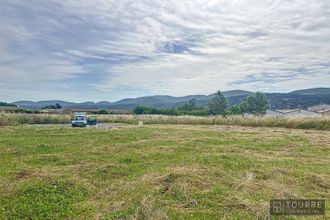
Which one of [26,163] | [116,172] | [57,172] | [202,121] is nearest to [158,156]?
[116,172]

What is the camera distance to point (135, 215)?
19.7 ft

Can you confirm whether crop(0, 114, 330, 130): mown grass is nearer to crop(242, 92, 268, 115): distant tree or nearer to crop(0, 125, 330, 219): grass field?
crop(0, 125, 330, 219): grass field

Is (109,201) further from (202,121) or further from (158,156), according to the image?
(202,121)

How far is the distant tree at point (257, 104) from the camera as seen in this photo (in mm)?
89562

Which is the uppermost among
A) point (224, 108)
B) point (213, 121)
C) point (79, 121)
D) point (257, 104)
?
point (257, 104)

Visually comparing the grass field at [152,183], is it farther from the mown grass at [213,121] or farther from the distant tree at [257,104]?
the distant tree at [257,104]

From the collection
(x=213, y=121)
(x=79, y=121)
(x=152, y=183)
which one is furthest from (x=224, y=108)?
(x=152, y=183)

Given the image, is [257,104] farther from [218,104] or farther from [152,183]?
[152,183]

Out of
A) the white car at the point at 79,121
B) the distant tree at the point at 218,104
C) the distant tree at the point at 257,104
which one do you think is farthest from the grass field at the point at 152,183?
the distant tree at the point at 257,104

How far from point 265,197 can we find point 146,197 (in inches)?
110

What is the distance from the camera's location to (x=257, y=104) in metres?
90.1

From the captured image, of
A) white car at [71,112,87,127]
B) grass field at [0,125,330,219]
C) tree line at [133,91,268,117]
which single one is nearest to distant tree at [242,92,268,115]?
tree line at [133,91,268,117]

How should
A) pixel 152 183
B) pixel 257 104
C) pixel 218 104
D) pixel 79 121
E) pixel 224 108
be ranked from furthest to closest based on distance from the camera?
pixel 257 104, pixel 218 104, pixel 224 108, pixel 79 121, pixel 152 183

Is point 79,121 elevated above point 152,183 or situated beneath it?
elevated above
